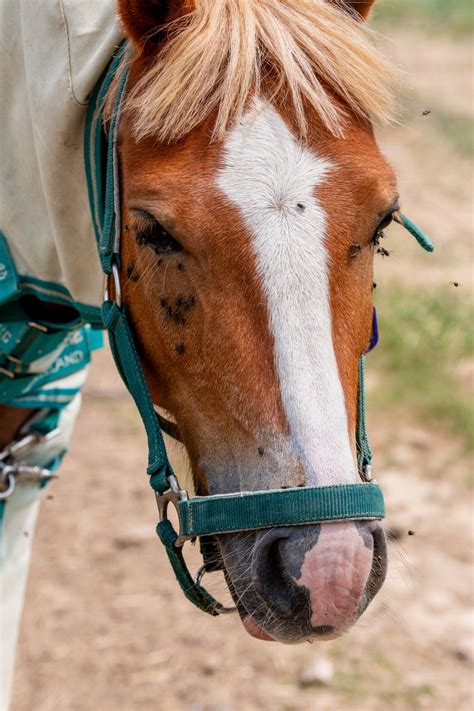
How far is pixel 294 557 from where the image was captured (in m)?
1.45

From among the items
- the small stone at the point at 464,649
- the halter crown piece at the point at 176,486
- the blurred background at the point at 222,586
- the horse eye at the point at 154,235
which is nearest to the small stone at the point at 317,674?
the blurred background at the point at 222,586

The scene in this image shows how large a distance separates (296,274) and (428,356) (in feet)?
13.1

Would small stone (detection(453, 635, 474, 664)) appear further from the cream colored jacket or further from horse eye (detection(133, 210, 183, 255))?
horse eye (detection(133, 210, 183, 255))

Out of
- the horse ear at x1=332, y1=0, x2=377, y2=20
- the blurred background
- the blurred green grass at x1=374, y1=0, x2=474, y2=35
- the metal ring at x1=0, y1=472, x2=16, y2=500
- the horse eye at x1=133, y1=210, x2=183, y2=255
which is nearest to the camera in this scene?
the horse eye at x1=133, y1=210, x2=183, y2=255

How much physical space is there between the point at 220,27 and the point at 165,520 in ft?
2.94

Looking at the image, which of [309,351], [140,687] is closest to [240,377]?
[309,351]

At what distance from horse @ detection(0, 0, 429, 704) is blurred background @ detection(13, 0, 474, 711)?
0.19 metres

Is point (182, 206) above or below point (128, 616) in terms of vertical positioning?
above

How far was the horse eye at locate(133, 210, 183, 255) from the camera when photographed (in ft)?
5.28

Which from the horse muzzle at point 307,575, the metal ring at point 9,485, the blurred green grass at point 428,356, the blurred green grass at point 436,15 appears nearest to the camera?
the horse muzzle at point 307,575

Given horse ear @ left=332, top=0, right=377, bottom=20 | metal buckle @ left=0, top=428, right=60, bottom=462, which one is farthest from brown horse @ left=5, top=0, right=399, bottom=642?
metal buckle @ left=0, top=428, right=60, bottom=462

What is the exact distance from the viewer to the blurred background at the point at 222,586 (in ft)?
10.2

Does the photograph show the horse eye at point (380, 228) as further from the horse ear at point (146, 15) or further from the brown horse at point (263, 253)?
the horse ear at point (146, 15)

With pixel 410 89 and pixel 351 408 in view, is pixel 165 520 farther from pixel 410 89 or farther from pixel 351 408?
pixel 410 89
